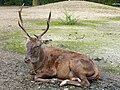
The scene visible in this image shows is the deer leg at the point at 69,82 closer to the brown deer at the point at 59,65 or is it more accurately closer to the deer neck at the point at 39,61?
the brown deer at the point at 59,65

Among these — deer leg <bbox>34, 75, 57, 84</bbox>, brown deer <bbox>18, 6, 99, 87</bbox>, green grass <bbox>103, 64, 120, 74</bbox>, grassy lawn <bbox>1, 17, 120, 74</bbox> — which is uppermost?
brown deer <bbox>18, 6, 99, 87</bbox>

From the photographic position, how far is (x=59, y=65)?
6742mm

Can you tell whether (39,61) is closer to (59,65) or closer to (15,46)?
(59,65)

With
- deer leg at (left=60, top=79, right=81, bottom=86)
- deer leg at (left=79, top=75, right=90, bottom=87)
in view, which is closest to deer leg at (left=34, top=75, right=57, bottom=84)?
deer leg at (left=60, top=79, right=81, bottom=86)

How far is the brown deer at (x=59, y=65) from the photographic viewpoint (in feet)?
21.3

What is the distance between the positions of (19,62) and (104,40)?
4.64 metres

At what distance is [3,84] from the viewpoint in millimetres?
6566

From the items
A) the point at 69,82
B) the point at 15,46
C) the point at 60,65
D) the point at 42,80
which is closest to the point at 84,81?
the point at 69,82

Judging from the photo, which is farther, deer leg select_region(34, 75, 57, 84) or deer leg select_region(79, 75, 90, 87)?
deer leg select_region(34, 75, 57, 84)

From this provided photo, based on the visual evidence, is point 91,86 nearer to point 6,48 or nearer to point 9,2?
point 6,48

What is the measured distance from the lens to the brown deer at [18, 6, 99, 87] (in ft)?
21.3

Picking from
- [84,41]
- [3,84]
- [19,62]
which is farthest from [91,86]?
[84,41]

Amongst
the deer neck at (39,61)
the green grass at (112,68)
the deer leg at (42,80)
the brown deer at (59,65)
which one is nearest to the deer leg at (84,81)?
the brown deer at (59,65)

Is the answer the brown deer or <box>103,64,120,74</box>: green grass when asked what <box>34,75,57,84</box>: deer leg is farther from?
<box>103,64,120,74</box>: green grass
